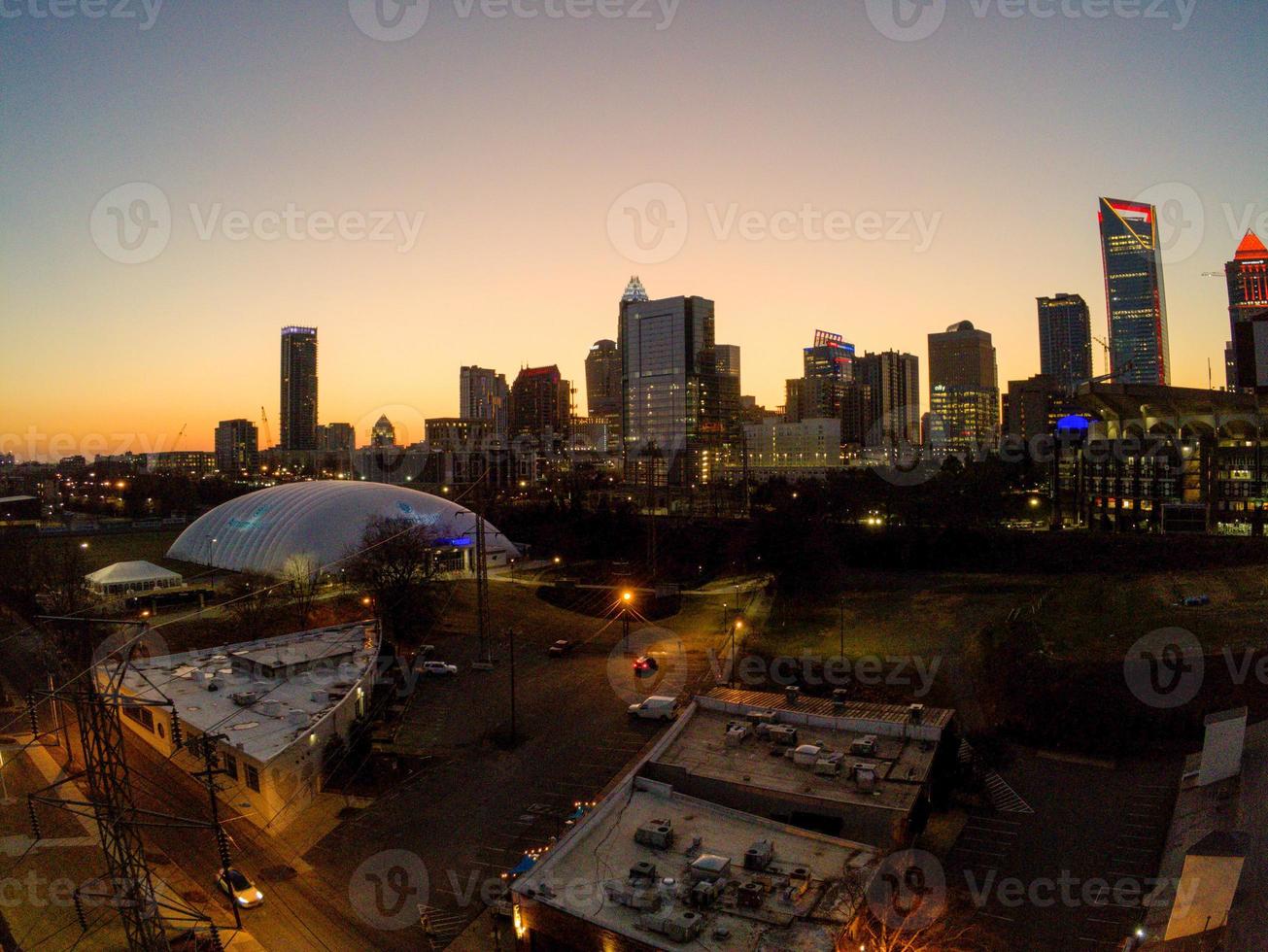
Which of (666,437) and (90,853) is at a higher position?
(666,437)

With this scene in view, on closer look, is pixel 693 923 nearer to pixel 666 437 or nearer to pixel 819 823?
pixel 819 823

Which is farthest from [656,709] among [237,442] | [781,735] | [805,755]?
[237,442]

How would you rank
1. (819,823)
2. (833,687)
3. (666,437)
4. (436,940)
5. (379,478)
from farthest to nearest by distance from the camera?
(666,437), (379,478), (833,687), (819,823), (436,940)

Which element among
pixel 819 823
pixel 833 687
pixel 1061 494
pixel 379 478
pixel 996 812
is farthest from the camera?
pixel 379 478

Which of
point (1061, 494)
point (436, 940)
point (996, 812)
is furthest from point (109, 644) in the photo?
point (1061, 494)

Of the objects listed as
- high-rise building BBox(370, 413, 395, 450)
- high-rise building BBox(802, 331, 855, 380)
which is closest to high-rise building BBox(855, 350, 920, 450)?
high-rise building BBox(802, 331, 855, 380)

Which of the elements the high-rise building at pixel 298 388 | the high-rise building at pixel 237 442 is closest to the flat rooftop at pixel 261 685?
the high-rise building at pixel 237 442

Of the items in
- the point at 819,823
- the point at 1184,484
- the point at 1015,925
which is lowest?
the point at 1015,925
